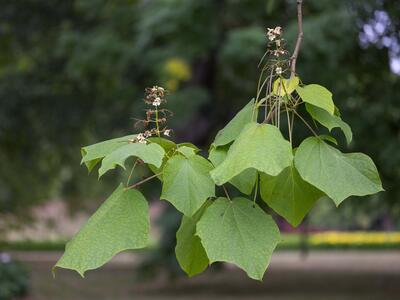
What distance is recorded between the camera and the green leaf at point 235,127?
1.47m

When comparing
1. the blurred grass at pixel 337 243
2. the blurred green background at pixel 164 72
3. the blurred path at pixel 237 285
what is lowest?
the blurred grass at pixel 337 243

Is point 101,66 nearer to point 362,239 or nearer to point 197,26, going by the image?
point 197,26

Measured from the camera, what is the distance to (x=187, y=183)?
4.53 feet

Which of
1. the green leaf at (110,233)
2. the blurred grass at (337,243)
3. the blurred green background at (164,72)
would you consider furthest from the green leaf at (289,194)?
the blurred grass at (337,243)

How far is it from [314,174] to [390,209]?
55.3 ft

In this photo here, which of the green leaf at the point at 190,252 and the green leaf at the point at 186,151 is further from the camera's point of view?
the green leaf at the point at 190,252

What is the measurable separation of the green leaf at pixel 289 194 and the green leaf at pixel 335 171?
5cm

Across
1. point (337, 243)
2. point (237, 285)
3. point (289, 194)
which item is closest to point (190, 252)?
point (289, 194)

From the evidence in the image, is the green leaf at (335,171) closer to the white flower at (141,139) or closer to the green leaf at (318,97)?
the green leaf at (318,97)

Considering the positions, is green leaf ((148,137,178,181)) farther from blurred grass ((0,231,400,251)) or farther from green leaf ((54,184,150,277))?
blurred grass ((0,231,400,251))

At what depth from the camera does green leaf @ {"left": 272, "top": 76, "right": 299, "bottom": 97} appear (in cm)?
145

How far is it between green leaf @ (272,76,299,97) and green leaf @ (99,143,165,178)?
0.24 meters

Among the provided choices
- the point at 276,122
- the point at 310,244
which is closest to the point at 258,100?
the point at 276,122

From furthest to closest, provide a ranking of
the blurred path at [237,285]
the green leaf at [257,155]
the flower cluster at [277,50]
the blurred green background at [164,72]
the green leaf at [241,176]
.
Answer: the blurred path at [237,285], the blurred green background at [164,72], the flower cluster at [277,50], the green leaf at [241,176], the green leaf at [257,155]
